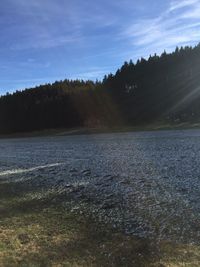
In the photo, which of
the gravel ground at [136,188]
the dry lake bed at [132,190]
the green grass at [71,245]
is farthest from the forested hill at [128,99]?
the green grass at [71,245]

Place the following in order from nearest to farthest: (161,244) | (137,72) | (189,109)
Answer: (161,244)
(189,109)
(137,72)

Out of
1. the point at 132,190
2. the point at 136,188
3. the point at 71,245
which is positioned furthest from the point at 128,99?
the point at 71,245

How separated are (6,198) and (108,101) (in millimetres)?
120553

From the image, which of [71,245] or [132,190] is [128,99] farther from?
[71,245]

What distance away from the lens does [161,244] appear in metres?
13.4

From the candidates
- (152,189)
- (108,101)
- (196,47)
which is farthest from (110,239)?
(108,101)

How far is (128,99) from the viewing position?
443 feet

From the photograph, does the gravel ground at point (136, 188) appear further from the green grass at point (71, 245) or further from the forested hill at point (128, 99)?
the forested hill at point (128, 99)

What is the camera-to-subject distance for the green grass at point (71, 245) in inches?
478

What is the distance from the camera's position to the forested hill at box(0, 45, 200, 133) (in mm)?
116250

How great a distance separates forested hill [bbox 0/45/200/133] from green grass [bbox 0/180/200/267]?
81.4 meters

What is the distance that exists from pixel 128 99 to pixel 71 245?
402ft

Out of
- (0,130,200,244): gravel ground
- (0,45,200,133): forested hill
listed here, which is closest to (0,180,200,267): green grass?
(0,130,200,244): gravel ground

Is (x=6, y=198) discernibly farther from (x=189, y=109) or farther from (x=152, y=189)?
(x=189, y=109)
